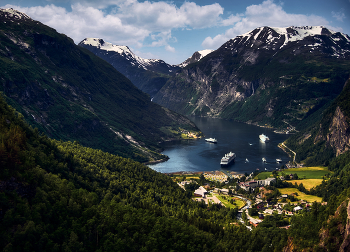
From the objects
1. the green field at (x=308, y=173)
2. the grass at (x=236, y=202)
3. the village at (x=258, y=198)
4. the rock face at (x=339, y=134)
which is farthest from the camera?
the rock face at (x=339, y=134)

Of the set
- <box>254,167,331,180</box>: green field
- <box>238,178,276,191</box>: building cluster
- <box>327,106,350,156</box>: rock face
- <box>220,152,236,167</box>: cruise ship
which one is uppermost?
<box>327,106,350,156</box>: rock face

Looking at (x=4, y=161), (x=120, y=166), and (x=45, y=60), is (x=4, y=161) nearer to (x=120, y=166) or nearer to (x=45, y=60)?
(x=120, y=166)

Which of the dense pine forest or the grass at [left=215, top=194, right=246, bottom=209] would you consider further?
the grass at [left=215, top=194, right=246, bottom=209]

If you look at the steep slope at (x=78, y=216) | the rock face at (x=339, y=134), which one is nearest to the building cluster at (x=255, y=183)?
the steep slope at (x=78, y=216)

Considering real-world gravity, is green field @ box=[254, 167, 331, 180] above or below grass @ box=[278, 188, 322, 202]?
above

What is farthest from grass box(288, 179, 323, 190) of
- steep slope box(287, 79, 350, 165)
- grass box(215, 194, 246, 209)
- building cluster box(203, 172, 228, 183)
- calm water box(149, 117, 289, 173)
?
steep slope box(287, 79, 350, 165)

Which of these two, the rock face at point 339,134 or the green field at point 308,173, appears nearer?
the green field at point 308,173

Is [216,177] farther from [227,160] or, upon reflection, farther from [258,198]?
[258,198]

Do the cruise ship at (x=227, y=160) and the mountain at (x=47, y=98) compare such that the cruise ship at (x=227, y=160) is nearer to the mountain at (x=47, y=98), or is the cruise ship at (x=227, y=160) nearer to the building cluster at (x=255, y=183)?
the mountain at (x=47, y=98)

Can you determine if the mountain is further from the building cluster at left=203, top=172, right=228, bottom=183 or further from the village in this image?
the village
